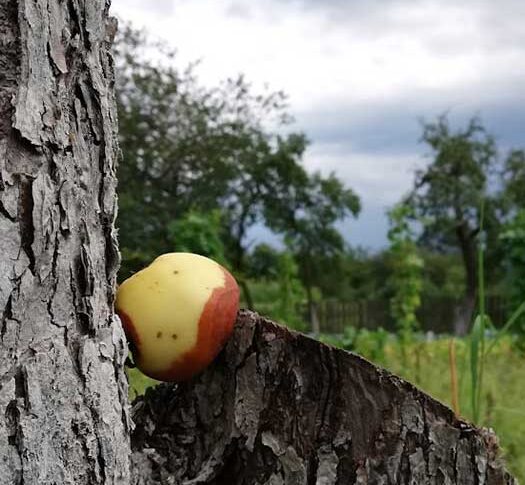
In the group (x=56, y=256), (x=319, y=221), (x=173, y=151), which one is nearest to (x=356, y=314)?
(x=319, y=221)

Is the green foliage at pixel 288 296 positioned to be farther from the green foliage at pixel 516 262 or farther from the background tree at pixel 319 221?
the background tree at pixel 319 221

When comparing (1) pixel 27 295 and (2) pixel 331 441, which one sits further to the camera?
(2) pixel 331 441

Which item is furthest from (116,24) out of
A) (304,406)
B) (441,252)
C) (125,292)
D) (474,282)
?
(441,252)

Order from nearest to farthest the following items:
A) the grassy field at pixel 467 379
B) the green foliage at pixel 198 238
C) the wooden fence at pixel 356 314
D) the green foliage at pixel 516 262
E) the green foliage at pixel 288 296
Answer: the grassy field at pixel 467 379
the green foliage at pixel 198 238
the green foliage at pixel 288 296
the green foliage at pixel 516 262
the wooden fence at pixel 356 314

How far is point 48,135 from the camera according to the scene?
112 cm

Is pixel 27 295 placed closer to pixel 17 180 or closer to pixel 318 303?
pixel 17 180

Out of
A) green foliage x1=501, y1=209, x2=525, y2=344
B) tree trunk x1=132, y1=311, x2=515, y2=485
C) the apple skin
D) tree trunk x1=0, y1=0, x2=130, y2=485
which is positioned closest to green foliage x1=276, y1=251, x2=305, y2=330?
green foliage x1=501, y1=209, x2=525, y2=344

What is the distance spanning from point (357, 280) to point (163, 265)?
23652mm

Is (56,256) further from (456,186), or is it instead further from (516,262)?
(456,186)

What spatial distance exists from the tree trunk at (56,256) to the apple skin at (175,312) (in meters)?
0.11

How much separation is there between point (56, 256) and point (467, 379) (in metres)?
4.38

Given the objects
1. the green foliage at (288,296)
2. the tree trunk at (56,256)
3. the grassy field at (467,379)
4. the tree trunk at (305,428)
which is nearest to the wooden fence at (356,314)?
the green foliage at (288,296)

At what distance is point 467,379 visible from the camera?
5.21 meters

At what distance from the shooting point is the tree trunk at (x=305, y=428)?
1.38 m
